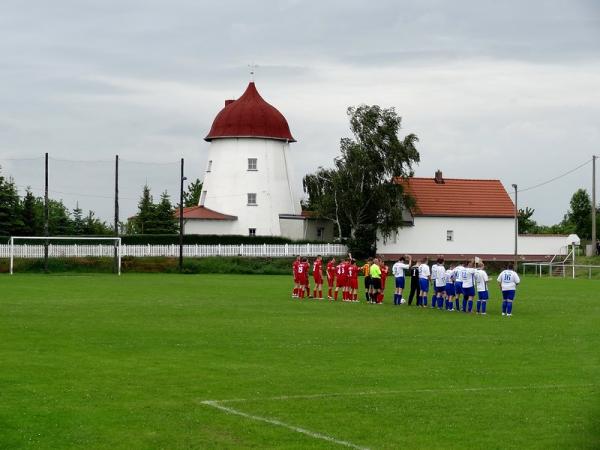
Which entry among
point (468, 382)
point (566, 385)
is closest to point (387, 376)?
point (468, 382)

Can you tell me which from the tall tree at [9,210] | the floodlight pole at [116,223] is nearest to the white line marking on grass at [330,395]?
the floodlight pole at [116,223]

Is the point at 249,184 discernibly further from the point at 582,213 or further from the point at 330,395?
the point at 330,395

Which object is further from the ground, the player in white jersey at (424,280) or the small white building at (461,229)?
the small white building at (461,229)

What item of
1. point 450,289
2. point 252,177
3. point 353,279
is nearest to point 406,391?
point 450,289

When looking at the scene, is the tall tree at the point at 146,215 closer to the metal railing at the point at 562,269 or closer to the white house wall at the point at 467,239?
the white house wall at the point at 467,239

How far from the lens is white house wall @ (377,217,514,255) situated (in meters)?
89.0

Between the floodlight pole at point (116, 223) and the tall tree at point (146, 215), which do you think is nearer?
the floodlight pole at point (116, 223)

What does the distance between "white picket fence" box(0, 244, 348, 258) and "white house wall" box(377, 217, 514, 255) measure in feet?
26.5

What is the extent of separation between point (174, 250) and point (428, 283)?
39.9 m

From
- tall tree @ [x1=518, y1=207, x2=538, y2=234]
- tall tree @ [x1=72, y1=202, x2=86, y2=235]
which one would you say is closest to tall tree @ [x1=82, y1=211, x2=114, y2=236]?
tall tree @ [x1=72, y1=202, x2=86, y2=235]

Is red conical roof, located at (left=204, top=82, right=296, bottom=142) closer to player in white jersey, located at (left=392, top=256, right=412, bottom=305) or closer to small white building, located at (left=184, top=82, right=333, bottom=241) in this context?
small white building, located at (left=184, top=82, right=333, bottom=241)

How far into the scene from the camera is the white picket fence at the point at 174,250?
236 feet

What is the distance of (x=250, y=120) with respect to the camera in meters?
89.7

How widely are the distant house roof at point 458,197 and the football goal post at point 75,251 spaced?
85.2 ft
